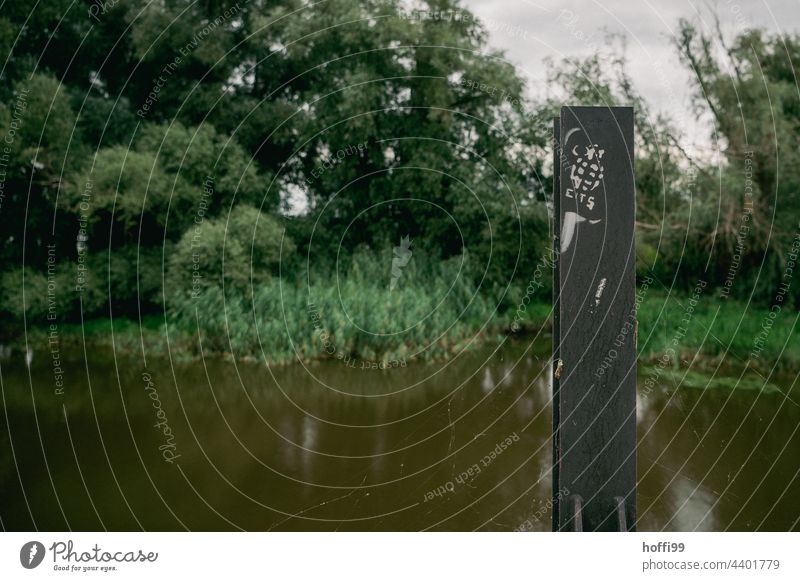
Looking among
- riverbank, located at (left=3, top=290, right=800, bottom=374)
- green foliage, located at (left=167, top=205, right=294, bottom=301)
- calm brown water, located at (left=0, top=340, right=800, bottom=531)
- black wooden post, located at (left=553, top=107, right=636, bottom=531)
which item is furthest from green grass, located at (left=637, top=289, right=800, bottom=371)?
black wooden post, located at (left=553, top=107, right=636, bottom=531)

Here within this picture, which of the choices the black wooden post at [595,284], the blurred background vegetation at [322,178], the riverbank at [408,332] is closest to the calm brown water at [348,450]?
the riverbank at [408,332]

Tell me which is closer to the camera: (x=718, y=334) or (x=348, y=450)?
(x=348, y=450)

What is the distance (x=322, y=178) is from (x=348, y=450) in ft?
12.7

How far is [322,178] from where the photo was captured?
7.94 meters

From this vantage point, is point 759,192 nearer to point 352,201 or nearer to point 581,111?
point 352,201

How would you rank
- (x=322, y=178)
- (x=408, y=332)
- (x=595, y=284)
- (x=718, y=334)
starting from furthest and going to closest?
(x=322, y=178)
(x=408, y=332)
(x=718, y=334)
(x=595, y=284)

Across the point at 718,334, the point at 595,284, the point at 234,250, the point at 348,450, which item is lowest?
the point at 348,450

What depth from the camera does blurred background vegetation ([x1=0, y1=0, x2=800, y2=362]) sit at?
6426mm

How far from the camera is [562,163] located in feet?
7.08

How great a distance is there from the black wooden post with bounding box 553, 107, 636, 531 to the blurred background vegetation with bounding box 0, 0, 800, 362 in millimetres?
4493

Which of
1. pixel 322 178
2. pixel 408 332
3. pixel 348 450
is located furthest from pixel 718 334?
pixel 322 178

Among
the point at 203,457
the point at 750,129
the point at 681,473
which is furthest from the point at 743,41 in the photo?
the point at 203,457

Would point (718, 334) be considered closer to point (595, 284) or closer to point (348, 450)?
point (348, 450)

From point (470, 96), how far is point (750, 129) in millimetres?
2883
